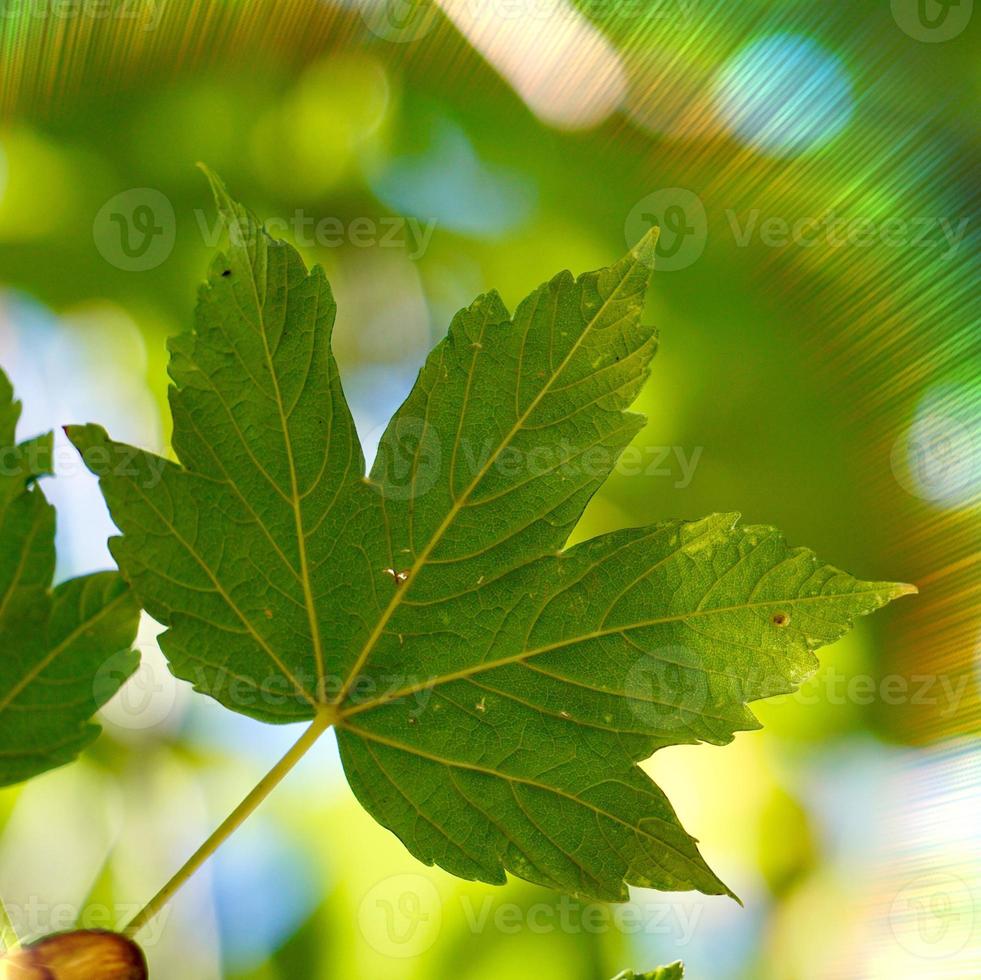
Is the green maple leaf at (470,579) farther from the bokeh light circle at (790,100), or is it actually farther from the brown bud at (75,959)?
the bokeh light circle at (790,100)

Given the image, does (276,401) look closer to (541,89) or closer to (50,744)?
(50,744)

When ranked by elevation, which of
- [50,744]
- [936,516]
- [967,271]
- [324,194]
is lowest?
[50,744]

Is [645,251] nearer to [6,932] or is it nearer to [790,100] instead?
[6,932]

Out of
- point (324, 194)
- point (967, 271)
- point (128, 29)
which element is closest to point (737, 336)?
point (967, 271)

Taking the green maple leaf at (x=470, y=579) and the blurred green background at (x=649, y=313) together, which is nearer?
the green maple leaf at (x=470, y=579)

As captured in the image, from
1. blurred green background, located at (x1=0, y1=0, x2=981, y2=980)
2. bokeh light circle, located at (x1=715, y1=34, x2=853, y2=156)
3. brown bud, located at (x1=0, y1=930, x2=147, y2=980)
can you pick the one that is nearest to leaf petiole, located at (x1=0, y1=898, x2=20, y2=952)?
brown bud, located at (x1=0, y1=930, x2=147, y2=980)

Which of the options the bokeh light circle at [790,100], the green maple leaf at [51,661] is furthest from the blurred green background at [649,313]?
the green maple leaf at [51,661]
